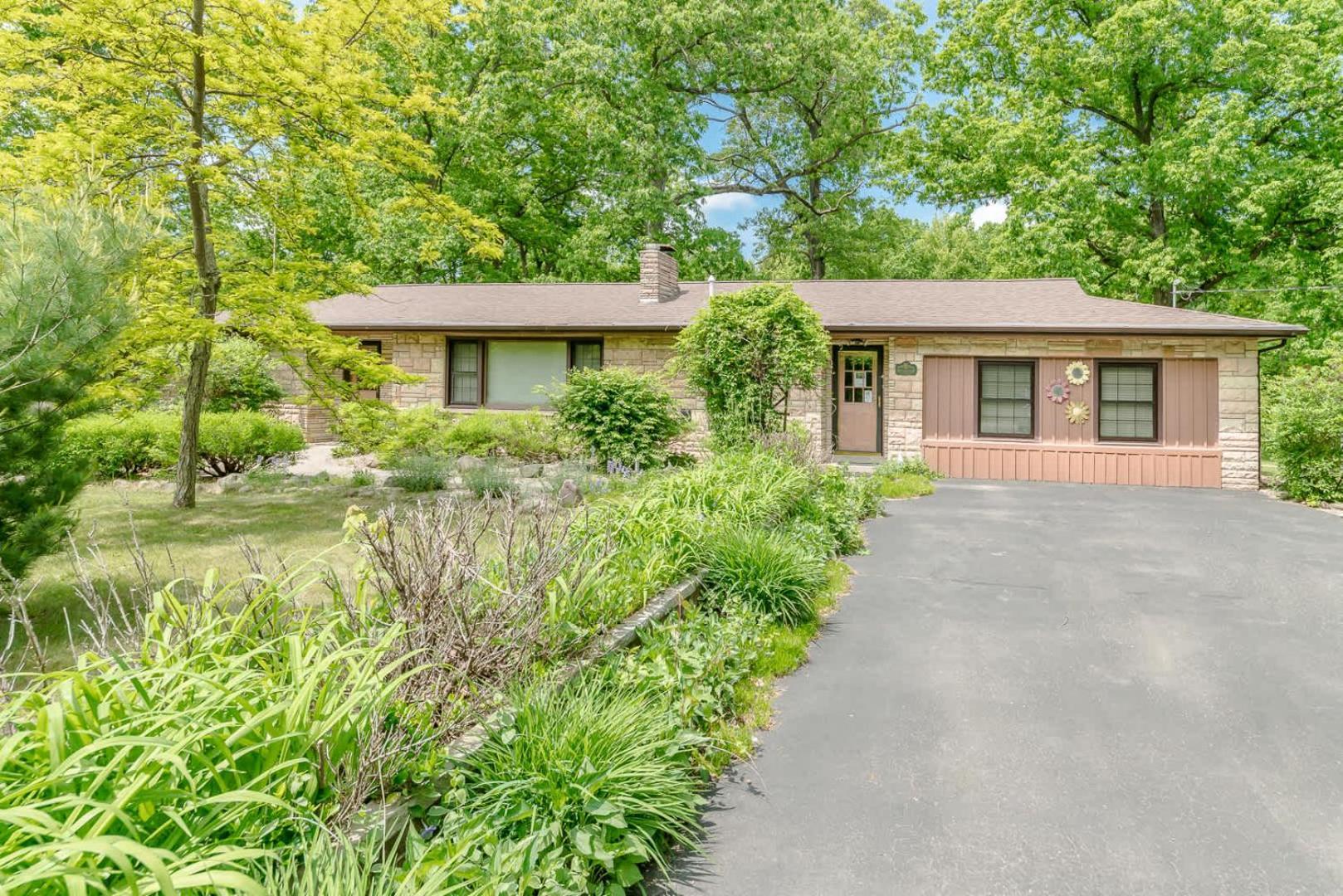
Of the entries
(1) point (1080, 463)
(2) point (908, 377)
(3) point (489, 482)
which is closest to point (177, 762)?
(3) point (489, 482)

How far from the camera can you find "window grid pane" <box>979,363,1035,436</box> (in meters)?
14.5

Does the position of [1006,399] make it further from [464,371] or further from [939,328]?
[464,371]

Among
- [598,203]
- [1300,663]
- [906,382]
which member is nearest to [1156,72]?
[906,382]

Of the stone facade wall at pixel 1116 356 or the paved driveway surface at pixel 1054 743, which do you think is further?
the stone facade wall at pixel 1116 356

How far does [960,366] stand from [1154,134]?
12.9m

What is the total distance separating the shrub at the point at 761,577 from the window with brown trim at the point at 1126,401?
10773 mm

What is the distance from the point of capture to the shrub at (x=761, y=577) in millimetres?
5441

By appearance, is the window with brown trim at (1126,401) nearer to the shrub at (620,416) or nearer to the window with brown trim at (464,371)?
the shrub at (620,416)

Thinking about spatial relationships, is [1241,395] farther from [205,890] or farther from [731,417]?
[205,890]

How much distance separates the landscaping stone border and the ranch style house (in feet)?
30.0

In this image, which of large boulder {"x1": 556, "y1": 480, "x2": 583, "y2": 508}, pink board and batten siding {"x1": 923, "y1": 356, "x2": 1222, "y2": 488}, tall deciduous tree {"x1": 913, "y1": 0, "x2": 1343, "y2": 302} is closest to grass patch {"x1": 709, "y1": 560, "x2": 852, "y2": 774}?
large boulder {"x1": 556, "y1": 480, "x2": 583, "y2": 508}

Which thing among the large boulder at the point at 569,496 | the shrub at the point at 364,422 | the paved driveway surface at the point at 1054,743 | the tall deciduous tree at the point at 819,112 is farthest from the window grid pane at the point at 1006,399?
the tall deciduous tree at the point at 819,112

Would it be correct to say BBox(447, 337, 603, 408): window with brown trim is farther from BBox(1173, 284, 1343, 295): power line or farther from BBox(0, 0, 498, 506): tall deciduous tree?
BBox(1173, 284, 1343, 295): power line

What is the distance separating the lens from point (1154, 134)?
21484 mm
